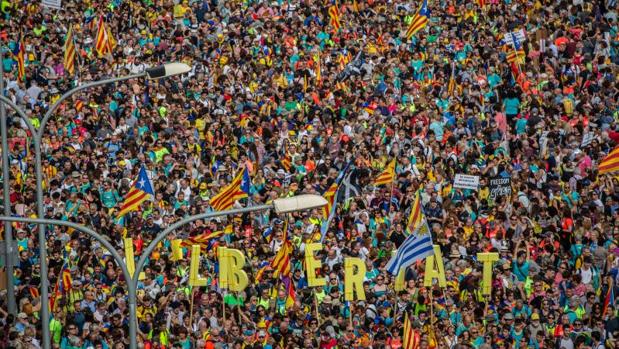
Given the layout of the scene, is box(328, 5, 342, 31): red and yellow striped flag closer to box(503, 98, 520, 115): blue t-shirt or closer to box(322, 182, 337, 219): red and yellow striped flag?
box(503, 98, 520, 115): blue t-shirt

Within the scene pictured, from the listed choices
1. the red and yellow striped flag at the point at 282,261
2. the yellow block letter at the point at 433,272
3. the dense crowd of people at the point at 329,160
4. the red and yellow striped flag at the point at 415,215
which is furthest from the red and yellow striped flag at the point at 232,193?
the yellow block letter at the point at 433,272

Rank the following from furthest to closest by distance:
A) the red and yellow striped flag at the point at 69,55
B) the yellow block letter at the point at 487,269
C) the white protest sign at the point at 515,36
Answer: the red and yellow striped flag at the point at 69,55, the white protest sign at the point at 515,36, the yellow block letter at the point at 487,269

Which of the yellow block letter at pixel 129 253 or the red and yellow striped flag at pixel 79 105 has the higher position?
the red and yellow striped flag at pixel 79 105

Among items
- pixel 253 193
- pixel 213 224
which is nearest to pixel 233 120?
pixel 253 193

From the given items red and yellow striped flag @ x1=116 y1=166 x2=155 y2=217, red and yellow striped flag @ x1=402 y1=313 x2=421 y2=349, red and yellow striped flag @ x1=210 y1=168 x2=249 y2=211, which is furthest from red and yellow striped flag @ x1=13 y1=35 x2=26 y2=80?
red and yellow striped flag @ x1=402 y1=313 x2=421 y2=349

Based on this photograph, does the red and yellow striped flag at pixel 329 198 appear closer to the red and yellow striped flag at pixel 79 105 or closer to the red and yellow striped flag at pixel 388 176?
the red and yellow striped flag at pixel 388 176

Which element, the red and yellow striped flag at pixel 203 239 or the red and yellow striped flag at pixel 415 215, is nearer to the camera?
the red and yellow striped flag at pixel 203 239

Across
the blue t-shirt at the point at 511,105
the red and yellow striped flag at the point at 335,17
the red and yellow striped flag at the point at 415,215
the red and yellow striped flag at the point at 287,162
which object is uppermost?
the red and yellow striped flag at the point at 335,17

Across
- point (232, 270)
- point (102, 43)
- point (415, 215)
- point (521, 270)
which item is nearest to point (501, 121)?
point (415, 215)

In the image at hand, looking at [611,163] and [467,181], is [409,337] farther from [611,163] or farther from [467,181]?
[611,163]
